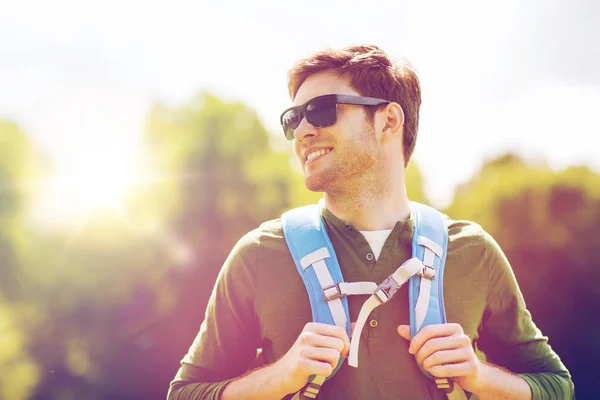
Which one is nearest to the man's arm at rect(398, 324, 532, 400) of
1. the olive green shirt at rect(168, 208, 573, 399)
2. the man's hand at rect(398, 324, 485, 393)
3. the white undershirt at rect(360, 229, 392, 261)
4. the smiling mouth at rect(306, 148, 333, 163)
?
the man's hand at rect(398, 324, 485, 393)

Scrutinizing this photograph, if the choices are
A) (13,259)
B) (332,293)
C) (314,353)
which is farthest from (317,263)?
(13,259)

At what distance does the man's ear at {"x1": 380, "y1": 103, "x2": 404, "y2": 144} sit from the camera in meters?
3.57

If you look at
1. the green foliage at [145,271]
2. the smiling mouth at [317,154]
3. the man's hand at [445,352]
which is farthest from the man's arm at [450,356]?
the green foliage at [145,271]

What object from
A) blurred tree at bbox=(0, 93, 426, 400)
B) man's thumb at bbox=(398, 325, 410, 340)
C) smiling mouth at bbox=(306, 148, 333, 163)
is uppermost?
smiling mouth at bbox=(306, 148, 333, 163)

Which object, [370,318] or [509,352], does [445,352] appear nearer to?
[370,318]

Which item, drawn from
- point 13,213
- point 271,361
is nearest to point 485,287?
point 271,361

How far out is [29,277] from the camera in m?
20.4

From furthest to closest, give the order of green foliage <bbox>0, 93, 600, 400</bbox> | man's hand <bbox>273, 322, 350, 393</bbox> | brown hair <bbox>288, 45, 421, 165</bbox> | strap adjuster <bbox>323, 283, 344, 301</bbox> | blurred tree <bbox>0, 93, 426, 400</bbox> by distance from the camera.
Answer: blurred tree <bbox>0, 93, 426, 400</bbox>
green foliage <bbox>0, 93, 600, 400</bbox>
brown hair <bbox>288, 45, 421, 165</bbox>
strap adjuster <bbox>323, 283, 344, 301</bbox>
man's hand <bbox>273, 322, 350, 393</bbox>

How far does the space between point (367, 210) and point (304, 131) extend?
611 millimetres

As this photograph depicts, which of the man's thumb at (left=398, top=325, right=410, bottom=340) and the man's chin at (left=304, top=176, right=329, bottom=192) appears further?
the man's chin at (left=304, top=176, right=329, bottom=192)

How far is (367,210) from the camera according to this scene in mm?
3443

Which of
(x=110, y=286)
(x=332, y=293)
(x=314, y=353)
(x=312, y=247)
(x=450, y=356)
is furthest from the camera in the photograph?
(x=110, y=286)

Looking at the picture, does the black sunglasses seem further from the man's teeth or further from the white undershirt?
the white undershirt

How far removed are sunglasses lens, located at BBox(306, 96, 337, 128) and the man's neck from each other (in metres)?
0.45
